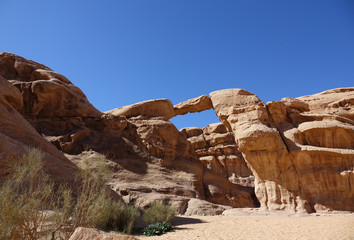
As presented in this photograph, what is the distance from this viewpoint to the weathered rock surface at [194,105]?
2484cm

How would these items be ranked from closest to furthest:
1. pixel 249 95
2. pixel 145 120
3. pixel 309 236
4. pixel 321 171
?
pixel 309 236, pixel 321 171, pixel 249 95, pixel 145 120

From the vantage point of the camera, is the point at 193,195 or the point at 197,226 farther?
the point at 193,195

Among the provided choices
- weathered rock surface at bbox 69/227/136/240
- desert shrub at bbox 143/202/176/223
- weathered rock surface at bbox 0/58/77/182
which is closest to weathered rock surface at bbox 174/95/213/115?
desert shrub at bbox 143/202/176/223

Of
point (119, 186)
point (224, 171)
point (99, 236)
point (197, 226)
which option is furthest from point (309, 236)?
point (224, 171)

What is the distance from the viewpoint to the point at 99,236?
534 centimetres

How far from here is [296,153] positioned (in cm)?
1731

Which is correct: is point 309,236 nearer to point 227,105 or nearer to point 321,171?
point 321,171

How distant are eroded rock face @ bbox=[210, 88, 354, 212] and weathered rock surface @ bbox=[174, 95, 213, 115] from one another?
5.17 m

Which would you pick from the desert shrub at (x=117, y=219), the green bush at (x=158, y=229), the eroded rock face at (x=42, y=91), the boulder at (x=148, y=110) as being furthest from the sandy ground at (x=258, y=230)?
the eroded rock face at (x=42, y=91)

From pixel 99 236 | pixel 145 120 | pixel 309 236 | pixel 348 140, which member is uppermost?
pixel 145 120

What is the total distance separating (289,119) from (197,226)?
11.6m

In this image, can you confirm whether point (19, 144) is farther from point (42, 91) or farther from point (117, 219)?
point (42, 91)

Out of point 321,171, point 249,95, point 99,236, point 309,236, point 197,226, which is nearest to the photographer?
point 99,236

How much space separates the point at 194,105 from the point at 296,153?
35.0 ft
